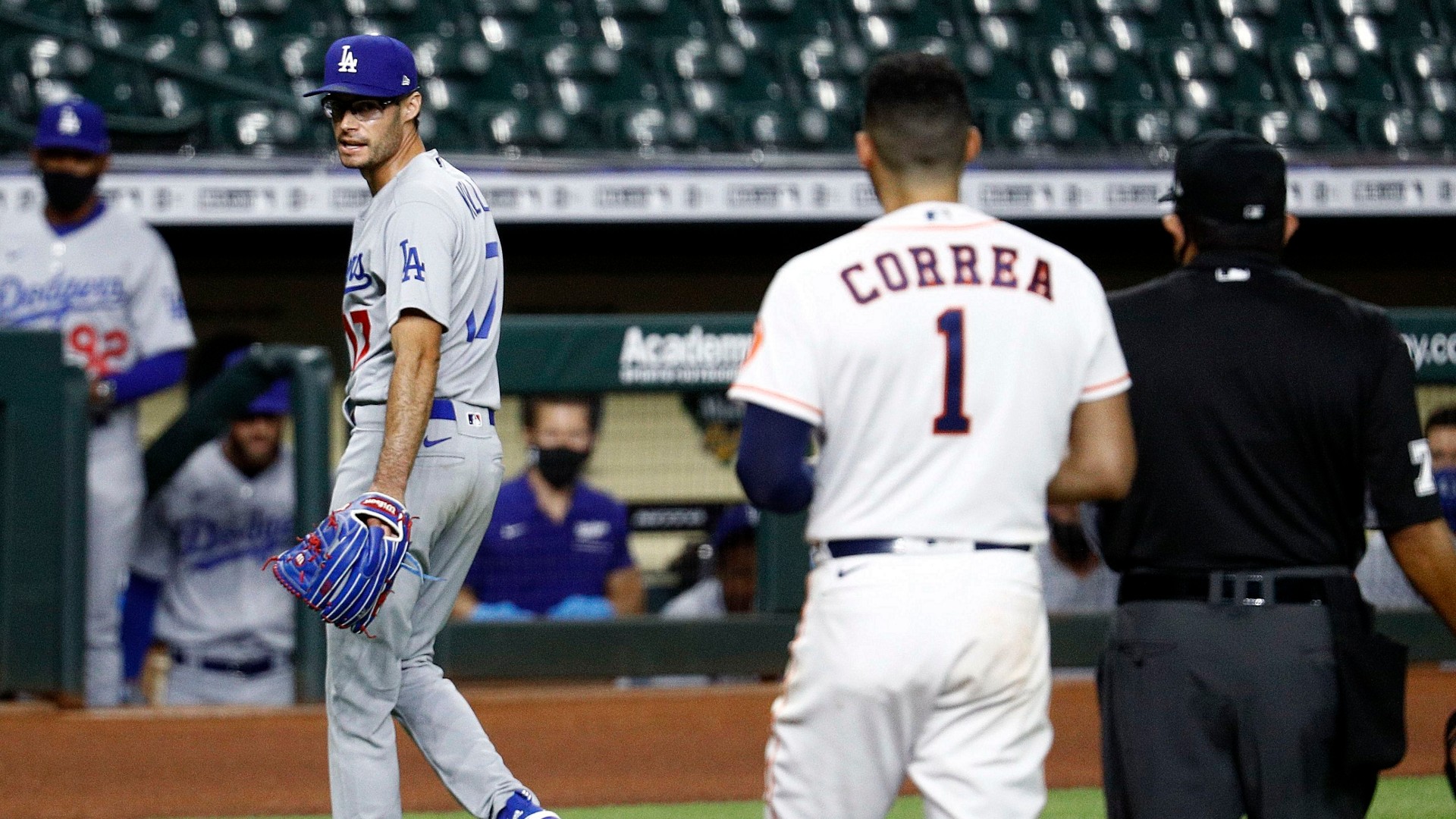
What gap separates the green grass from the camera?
430 cm

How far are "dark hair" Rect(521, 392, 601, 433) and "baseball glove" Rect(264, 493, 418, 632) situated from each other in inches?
97.9

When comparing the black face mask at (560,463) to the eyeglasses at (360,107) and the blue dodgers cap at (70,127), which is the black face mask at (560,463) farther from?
the eyeglasses at (360,107)

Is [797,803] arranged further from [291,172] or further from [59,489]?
[291,172]

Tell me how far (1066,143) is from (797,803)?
789cm

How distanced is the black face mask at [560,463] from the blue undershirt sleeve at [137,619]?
126cm

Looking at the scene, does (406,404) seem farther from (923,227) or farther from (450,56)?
(450,56)

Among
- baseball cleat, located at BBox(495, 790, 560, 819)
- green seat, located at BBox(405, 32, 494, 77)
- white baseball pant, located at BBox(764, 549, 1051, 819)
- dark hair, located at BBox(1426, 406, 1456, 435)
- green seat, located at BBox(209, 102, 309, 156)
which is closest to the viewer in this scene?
white baseball pant, located at BBox(764, 549, 1051, 819)

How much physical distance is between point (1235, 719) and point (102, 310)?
3.95m

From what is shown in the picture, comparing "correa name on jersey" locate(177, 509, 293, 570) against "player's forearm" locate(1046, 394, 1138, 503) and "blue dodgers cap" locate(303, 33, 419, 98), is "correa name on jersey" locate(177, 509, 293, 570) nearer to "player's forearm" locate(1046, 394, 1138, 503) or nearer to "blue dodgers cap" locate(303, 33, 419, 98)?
"blue dodgers cap" locate(303, 33, 419, 98)

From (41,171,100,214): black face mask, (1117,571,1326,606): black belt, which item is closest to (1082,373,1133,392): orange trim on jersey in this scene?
(1117,571,1326,606): black belt

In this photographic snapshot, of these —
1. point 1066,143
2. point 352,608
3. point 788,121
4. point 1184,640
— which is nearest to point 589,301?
point 788,121

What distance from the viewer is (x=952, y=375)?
211 centimetres

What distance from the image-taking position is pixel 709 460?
5.45 metres

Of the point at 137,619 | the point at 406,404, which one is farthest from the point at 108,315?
the point at 406,404
